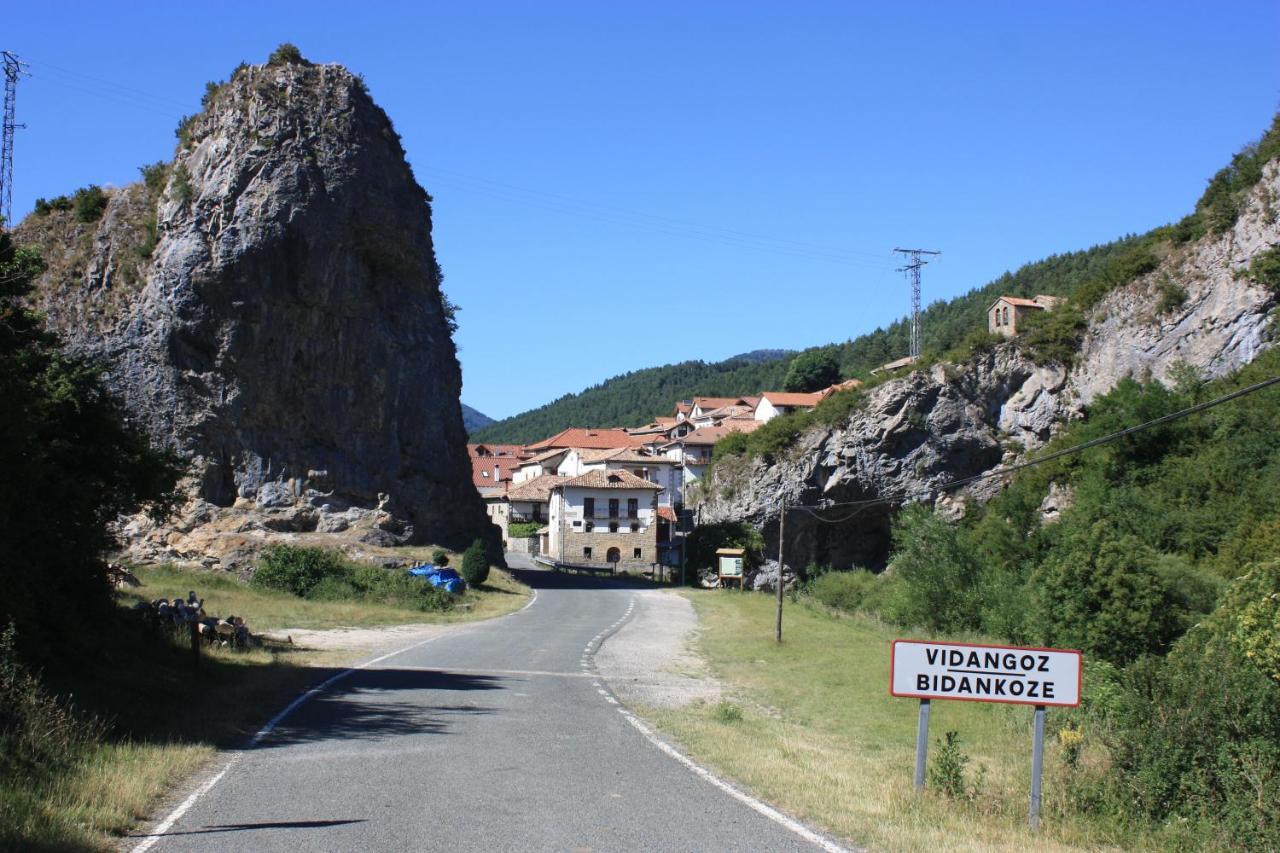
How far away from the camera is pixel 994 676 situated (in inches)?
352

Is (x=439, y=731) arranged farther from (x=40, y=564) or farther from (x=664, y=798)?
(x=40, y=564)

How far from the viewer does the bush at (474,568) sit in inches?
1715

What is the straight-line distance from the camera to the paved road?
7113 millimetres

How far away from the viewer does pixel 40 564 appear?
12992mm

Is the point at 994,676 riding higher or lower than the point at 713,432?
lower

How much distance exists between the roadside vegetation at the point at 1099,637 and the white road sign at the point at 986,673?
3.12 feet

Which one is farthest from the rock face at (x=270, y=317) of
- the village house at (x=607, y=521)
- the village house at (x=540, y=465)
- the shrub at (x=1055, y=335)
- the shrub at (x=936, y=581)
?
the village house at (x=540, y=465)

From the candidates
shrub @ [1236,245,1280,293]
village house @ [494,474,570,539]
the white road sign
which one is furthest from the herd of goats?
village house @ [494,474,570,539]

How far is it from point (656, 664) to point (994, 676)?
46.6 feet

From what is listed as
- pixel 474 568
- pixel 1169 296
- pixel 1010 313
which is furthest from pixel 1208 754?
pixel 1010 313

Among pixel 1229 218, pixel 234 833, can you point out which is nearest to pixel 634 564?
pixel 1229 218

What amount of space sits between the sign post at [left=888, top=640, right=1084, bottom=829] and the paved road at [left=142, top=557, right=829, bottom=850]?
1.93m

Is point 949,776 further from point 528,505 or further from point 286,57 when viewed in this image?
point 528,505

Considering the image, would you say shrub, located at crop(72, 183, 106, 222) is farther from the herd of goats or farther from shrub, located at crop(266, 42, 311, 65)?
the herd of goats
